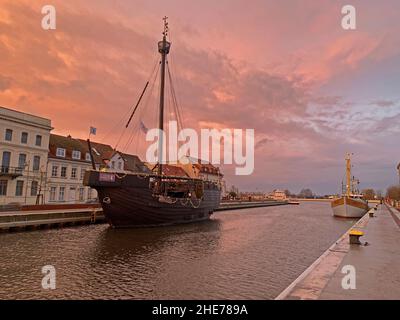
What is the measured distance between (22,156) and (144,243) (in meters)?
26.0

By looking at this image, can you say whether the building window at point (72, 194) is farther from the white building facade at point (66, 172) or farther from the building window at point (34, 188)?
the building window at point (34, 188)

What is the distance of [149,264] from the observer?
1448cm

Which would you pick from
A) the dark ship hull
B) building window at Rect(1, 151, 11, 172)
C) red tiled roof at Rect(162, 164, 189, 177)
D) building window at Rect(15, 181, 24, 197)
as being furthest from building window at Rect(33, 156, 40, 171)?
red tiled roof at Rect(162, 164, 189, 177)

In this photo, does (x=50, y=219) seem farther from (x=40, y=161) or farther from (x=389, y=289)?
(x=389, y=289)

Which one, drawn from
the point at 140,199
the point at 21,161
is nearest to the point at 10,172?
the point at 21,161

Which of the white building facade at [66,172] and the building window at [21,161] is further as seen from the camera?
the white building facade at [66,172]

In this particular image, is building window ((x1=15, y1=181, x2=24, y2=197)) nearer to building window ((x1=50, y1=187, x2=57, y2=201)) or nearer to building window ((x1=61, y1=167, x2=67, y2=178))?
building window ((x1=50, y1=187, x2=57, y2=201))

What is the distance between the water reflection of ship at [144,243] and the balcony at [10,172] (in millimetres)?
17046

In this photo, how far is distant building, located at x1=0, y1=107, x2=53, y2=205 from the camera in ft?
116

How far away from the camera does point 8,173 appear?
34.7m

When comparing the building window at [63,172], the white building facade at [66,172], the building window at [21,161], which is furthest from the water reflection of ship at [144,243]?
the building window at [63,172]

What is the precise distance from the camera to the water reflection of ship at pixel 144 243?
17.2 m

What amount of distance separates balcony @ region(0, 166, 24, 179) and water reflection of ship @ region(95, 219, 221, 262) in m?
17.0
